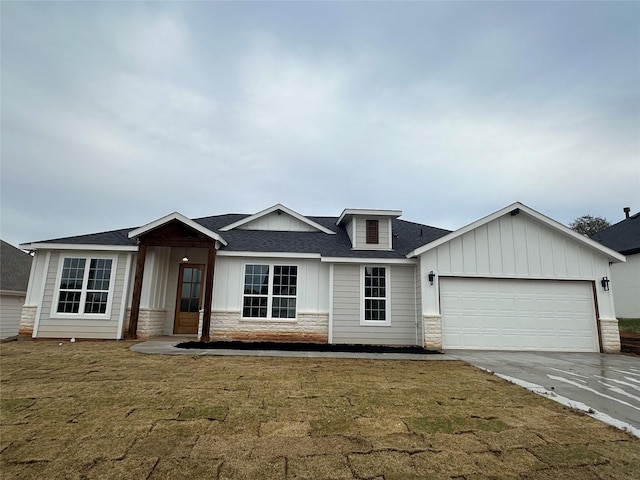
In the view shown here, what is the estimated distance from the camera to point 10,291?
58.9ft

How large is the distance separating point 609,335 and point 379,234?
8.05 m

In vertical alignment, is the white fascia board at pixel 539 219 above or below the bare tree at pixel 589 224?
below

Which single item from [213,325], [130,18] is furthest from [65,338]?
[130,18]

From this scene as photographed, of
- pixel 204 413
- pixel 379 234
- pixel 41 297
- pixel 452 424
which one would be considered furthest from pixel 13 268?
pixel 452 424

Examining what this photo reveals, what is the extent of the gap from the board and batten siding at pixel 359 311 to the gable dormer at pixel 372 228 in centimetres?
131

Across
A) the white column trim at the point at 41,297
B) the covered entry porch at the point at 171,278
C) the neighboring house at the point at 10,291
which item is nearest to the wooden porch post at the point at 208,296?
the covered entry porch at the point at 171,278

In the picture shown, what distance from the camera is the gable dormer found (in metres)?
12.5

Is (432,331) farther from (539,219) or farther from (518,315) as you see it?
(539,219)

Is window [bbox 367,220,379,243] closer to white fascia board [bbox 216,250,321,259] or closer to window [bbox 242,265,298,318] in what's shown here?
white fascia board [bbox 216,250,321,259]

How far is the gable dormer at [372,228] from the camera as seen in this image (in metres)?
12.5

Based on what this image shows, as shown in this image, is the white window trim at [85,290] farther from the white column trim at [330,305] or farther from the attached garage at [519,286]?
the attached garage at [519,286]

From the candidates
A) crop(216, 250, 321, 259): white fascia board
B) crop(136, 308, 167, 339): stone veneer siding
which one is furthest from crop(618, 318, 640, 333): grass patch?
crop(136, 308, 167, 339): stone veneer siding

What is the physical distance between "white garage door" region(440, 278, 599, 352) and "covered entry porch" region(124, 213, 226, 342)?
8.00m

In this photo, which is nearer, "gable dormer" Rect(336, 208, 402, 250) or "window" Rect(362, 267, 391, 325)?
"window" Rect(362, 267, 391, 325)
